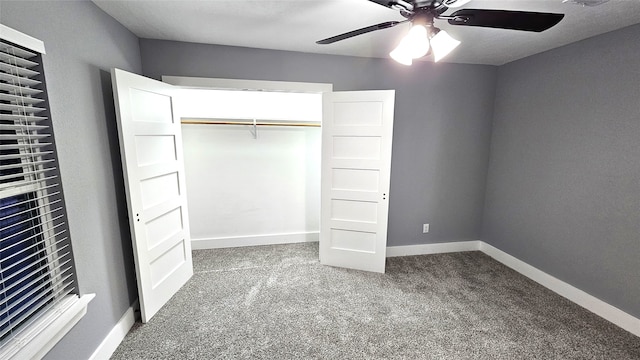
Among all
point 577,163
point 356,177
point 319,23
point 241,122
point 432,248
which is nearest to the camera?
point 319,23

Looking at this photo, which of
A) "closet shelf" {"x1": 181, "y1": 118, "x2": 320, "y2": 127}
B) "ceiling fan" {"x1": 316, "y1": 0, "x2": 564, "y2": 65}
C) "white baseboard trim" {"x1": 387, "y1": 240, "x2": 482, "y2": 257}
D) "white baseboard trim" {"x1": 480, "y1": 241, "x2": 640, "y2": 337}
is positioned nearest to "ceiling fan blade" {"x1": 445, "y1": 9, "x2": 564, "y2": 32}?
"ceiling fan" {"x1": 316, "y1": 0, "x2": 564, "y2": 65}

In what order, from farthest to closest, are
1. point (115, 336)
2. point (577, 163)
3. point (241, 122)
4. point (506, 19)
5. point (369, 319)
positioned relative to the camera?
1. point (241, 122)
2. point (577, 163)
3. point (369, 319)
4. point (115, 336)
5. point (506, 19)

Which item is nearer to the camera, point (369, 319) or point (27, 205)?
point (27, 205)

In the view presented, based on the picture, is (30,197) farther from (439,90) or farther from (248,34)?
(439,90)

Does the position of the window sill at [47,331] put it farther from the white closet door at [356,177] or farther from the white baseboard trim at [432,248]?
the white baseboard trim at [432,248]

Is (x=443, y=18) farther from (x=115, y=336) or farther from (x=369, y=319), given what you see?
(x=115, y=336)

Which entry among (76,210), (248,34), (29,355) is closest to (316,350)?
(29,355)

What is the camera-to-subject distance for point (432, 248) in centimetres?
329

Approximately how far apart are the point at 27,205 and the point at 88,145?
19.6 inches

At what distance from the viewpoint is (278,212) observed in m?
3.47

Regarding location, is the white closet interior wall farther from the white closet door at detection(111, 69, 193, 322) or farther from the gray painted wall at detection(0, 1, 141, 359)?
the gray painted wall at detection(0, 1, 141, 359)

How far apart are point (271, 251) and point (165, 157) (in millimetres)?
1702

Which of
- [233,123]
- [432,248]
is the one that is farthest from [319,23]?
[432,248]

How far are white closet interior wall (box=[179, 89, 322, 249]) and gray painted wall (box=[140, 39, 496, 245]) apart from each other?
64 centimetres
